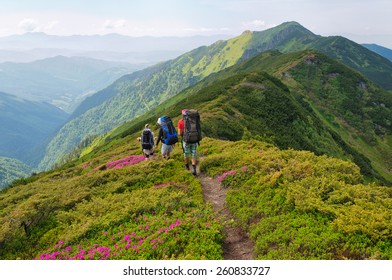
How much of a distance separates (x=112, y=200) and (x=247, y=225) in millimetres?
7257

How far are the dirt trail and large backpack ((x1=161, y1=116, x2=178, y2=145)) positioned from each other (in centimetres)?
459

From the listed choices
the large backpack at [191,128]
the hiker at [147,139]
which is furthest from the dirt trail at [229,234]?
the hiker at [147,139]

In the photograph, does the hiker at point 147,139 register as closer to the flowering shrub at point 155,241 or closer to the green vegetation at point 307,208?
the green vegetation at point 307,208

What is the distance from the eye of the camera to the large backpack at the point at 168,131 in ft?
61.6

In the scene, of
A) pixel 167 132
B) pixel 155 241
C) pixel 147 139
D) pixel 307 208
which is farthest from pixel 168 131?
pixel 307 208

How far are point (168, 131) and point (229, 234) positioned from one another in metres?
9.34

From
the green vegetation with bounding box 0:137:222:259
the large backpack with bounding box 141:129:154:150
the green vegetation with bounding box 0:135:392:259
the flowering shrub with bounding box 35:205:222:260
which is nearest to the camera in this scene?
the green vegetation with bounding box 0:135:392:259

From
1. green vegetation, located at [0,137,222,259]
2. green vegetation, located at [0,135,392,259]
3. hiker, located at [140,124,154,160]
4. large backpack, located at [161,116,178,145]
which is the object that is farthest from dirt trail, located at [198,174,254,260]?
hiker, located at [140,124,154,160]

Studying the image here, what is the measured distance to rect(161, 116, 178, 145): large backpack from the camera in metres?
18.8

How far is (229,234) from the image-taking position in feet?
37.8

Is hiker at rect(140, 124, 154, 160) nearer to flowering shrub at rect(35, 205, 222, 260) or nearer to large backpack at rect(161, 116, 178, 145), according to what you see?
large backpack at rect(161, 116, 178, 145)

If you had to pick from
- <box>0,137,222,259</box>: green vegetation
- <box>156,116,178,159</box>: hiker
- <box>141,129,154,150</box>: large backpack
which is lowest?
<box>0,137,222,259</box>: green vegetation

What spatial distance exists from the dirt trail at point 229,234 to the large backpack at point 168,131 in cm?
459

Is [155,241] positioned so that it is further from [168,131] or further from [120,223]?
[168,131]
